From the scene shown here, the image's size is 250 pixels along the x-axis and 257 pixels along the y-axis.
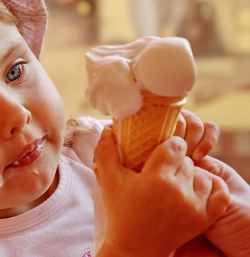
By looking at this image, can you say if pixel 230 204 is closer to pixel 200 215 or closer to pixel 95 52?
pixel 200 215

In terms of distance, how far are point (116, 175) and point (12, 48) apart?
0.37 meters

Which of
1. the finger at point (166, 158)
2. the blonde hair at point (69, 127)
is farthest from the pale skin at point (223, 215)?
the blonde hair at point (69, 127)

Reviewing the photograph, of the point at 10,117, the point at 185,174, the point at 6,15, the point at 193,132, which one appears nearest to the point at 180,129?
the point at 193,132

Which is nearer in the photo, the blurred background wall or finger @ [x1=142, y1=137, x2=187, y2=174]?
finger @ [x1=142, y1=137, x2=187, y2=174]

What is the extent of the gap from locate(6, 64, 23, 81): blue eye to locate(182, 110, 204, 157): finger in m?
0.36

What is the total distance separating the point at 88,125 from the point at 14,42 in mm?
427

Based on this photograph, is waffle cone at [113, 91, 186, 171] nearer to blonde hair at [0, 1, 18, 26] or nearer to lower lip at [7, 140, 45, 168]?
lower lip at [7, 140, 45, 168]

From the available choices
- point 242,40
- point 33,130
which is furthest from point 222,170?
point 242,40

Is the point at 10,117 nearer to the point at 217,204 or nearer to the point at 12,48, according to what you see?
the point at 12,48


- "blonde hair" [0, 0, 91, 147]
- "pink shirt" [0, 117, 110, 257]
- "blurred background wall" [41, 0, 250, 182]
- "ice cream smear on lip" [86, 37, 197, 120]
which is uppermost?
"ice cream smear on lip" [86, 37, 197, 120]

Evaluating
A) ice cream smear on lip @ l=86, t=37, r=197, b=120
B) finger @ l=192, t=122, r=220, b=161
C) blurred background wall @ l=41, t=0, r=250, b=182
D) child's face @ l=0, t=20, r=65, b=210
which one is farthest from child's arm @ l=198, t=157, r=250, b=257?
blurred background wall @ l=41, t=0, r=250, b=182

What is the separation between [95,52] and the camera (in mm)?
673

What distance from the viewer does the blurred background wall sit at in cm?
260

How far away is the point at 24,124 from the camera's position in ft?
2.52
